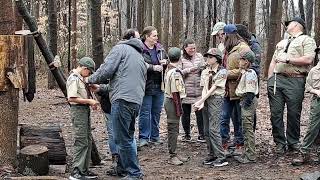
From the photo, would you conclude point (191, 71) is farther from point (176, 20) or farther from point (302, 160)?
point (176, 20)

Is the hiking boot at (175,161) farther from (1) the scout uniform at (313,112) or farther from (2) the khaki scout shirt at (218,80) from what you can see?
(1) the scout uniform at (313,112)

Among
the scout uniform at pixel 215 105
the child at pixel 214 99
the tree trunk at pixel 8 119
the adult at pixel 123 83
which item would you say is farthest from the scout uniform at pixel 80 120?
the scout uniform at pixel 215 105

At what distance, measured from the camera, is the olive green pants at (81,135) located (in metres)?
6.69

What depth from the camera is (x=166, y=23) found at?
27.9 metres

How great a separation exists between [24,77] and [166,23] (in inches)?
839

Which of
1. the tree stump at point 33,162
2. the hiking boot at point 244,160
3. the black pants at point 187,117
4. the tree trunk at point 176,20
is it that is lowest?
the hiking boot at point 244,160

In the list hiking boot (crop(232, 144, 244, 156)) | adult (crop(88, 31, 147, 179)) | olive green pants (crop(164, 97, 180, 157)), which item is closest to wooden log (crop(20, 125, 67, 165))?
adult (crop(88, 31, 147, 179))

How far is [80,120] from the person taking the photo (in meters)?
6.68

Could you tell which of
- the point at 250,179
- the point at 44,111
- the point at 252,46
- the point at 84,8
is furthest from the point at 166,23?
the point at 250,179

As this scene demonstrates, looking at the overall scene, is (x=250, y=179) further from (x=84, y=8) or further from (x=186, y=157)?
(x=84, y=8)

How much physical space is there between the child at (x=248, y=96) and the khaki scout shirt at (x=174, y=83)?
85cm

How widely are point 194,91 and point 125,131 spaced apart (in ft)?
8.50

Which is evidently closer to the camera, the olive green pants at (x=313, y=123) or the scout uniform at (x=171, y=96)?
the olive green pants at (x=313, y=123)

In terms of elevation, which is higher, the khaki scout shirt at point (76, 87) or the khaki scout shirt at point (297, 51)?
the khaki scout shirt at point (297, 51)
